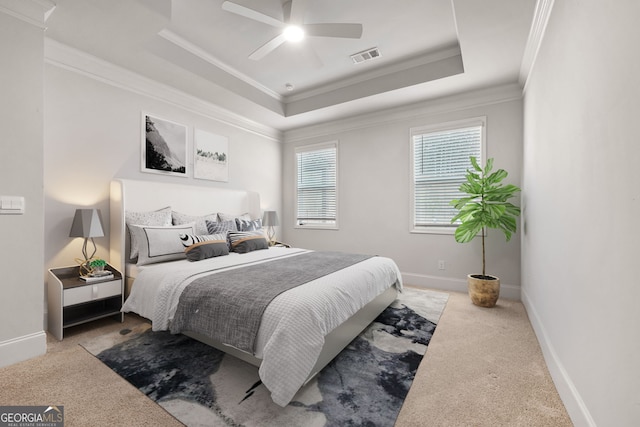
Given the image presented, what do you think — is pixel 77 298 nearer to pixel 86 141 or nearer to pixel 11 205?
pixel 11 205

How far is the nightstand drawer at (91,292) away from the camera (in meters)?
2.44

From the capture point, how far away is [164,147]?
3637mm

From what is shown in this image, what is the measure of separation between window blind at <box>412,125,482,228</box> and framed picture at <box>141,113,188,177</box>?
339cm

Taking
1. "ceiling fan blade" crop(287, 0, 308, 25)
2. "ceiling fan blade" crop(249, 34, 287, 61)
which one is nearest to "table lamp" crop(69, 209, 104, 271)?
"ceiling fan blade" crop(249, 34, 287, 61)

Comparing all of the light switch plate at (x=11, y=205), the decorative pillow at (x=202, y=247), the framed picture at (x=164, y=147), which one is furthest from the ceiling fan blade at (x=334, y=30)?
the light switch plate at (x=11, y=205)

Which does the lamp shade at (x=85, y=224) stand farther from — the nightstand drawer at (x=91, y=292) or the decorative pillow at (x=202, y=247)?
the decorative pillow at (x=202, y=247)

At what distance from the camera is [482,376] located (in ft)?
6.27

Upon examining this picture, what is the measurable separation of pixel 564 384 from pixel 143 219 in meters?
3.85

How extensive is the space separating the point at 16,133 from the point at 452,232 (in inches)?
184

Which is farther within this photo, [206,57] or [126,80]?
[206,57]

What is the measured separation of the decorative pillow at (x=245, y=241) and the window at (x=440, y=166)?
232 centimetres

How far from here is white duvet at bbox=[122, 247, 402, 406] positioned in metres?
1.52

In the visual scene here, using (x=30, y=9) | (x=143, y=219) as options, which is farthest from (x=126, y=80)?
(x=143, y=219)

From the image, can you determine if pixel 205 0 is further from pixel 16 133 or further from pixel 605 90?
pixel 605 90
